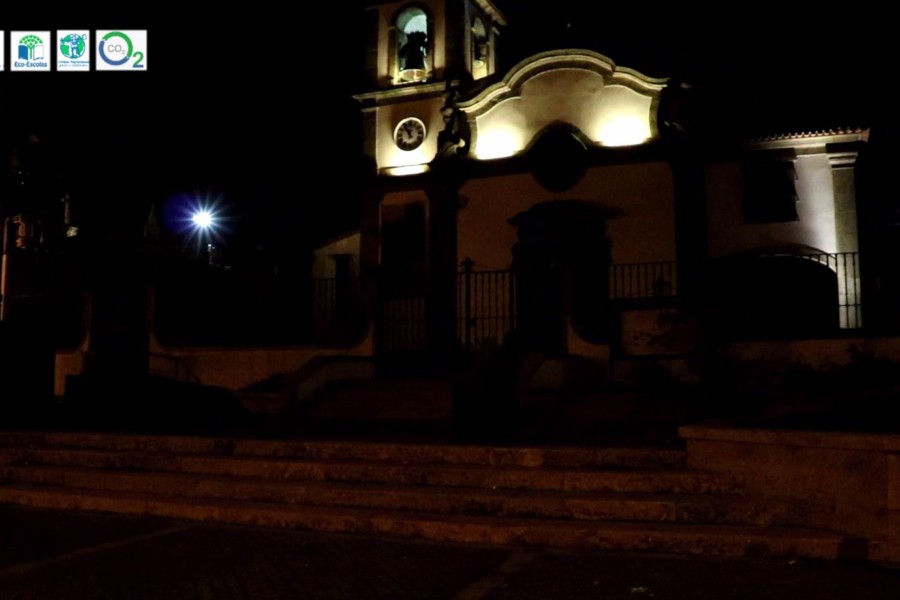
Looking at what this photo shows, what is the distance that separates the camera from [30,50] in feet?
54.7

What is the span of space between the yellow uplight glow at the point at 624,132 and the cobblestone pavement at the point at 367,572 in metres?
14.9

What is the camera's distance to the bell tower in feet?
70.9

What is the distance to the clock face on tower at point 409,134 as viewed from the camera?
21.8 m

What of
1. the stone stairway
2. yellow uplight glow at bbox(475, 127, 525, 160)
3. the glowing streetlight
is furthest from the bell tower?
the glowing streetlight

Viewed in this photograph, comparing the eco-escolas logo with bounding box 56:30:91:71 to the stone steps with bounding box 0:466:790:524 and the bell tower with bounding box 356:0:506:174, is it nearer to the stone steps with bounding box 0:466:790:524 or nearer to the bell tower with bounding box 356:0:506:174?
the bell tower with bounding box 356:0:506:174

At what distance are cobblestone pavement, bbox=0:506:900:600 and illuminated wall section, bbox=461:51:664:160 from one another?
14.9 metres

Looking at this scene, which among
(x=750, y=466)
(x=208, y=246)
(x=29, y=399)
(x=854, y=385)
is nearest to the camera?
(x=750, y=466)

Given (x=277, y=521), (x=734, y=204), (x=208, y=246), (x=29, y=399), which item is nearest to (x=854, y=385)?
(x=277, y=521)

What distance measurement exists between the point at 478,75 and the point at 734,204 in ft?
28.2

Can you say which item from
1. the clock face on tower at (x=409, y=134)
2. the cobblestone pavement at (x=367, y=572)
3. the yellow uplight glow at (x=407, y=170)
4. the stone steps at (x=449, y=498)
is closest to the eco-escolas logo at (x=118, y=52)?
the yellow uplight glow at (x=407, y=170)

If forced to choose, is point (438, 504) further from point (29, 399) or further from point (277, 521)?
point (29, 399)

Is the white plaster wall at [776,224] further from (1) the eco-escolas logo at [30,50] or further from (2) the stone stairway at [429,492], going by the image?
(1) the eco-escolas logo at [30,50]

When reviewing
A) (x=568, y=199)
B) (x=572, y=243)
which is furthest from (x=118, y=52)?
(x=572, y=243)

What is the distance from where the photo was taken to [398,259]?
2128cm
